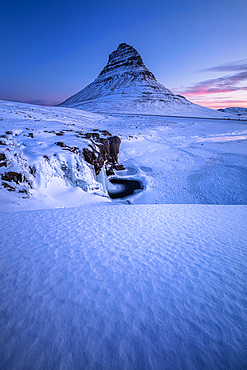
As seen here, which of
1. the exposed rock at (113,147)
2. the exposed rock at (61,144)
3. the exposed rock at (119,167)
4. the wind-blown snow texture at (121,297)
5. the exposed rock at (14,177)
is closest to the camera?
the wind-blown snow texture at (121,297)

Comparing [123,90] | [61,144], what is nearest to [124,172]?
[61,144]

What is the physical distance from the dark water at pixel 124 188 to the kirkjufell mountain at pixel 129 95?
175 feet

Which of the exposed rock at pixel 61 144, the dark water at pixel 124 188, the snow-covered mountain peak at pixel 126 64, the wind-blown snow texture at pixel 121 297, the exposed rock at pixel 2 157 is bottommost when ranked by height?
the dark water at pixel 124 188

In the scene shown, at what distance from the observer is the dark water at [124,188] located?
11917 mm

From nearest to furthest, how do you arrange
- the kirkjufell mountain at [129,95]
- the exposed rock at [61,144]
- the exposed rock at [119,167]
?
the exposed rock at [61,144] < the exposed rock at [119,167] < the kirkjufell mountain at [129,95]

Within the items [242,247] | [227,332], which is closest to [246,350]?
[227,332]

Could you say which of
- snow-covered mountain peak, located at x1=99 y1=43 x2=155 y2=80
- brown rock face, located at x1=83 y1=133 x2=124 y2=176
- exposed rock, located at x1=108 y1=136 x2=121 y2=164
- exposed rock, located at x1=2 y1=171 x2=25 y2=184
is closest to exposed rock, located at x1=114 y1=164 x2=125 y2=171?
brown rock face, located at x1=83 y1=133 x2=124 y2=176

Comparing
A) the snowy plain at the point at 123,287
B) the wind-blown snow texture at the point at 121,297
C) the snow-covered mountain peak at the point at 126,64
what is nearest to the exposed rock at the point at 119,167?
the snowy plain at the point at 123,287

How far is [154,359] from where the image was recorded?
5.37 ft

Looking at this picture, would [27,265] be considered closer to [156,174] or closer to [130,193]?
[130,193]

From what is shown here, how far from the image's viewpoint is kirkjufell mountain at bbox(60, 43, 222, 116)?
230ft

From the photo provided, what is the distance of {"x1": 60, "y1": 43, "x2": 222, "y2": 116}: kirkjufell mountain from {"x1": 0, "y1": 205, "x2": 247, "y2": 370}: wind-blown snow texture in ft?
207

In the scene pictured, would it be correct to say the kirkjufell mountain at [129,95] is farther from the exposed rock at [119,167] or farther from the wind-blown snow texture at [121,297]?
the wind-blown snow texture at [121,297]

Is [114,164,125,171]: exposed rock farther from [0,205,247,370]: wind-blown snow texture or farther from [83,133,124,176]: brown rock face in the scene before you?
[0,205,247,370]: wind-blown snow texture
